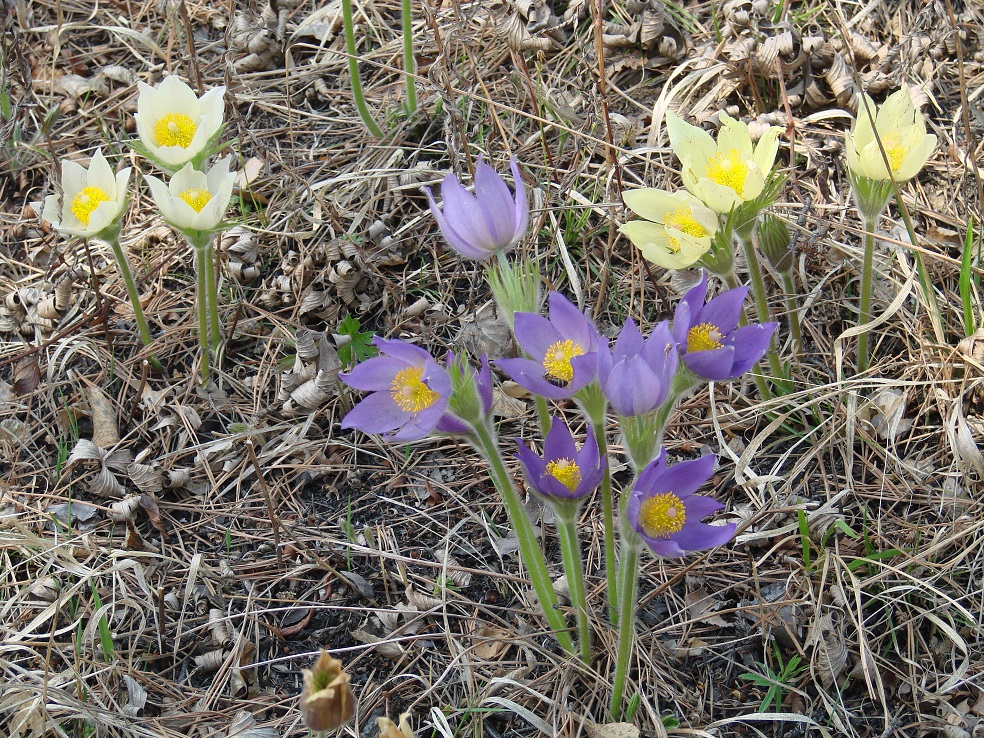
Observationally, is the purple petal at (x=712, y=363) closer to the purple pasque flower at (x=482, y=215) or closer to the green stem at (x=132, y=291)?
the purple pasque flower at (x=482, y=215)

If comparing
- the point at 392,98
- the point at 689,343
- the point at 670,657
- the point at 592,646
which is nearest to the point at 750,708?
the point at 670,657

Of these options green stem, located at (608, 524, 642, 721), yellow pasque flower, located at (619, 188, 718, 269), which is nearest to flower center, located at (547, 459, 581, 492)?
green stem, located at (608, 524, 642, 721)

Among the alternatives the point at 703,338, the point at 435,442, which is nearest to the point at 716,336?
the point at 703,338

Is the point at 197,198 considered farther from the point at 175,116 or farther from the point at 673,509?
the point at 673,509

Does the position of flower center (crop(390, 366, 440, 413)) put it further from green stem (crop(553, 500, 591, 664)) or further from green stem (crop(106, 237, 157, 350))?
green stem (crop(106, 237, 157, 350))

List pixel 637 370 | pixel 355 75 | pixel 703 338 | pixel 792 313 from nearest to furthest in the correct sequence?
pixel 637 370, pixel 703 338, pixel 792 313, pixel 355 75
